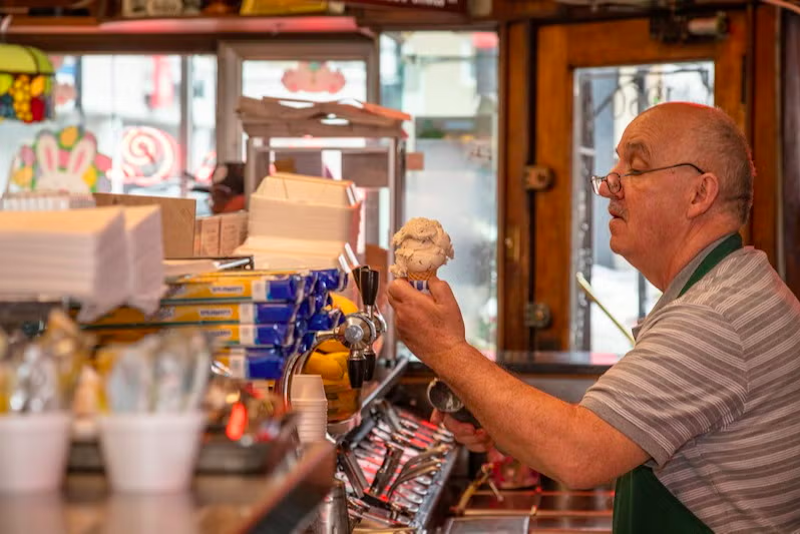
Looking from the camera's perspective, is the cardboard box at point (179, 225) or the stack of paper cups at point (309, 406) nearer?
the stack of paper cups at point (309, 406)

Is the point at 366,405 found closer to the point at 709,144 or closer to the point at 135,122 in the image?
the point at 709,144

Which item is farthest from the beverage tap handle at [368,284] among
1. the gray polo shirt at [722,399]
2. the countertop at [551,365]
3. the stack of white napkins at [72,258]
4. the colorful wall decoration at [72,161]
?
the colorful wall decoration at [72,161]

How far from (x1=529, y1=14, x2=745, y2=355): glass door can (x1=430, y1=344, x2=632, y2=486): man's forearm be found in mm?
3344

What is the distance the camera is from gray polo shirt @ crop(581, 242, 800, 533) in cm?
226

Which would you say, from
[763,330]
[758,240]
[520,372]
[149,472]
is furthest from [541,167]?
[149,472]

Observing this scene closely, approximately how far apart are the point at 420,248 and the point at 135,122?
4583 mm

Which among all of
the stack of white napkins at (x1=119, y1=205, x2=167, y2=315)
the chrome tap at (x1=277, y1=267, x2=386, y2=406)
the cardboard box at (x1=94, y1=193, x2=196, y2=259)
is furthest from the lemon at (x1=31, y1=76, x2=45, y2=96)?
the stack of white napkins at (x1=119, y1=205, x2=167, y2=315)

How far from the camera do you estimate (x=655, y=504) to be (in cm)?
246

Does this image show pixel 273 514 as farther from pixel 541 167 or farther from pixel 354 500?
pixel 541 167

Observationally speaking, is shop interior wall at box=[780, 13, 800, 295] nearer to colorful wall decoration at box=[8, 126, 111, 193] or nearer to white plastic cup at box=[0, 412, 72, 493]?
colorful wall decoration at box=[8, 126, 111, 193]

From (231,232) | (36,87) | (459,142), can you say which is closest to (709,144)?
(231,232)

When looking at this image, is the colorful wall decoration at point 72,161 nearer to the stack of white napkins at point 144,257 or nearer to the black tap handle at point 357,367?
the black tap handle at point 357,367

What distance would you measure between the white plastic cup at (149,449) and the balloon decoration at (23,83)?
441 centimetres

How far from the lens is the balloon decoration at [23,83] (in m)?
5.42
